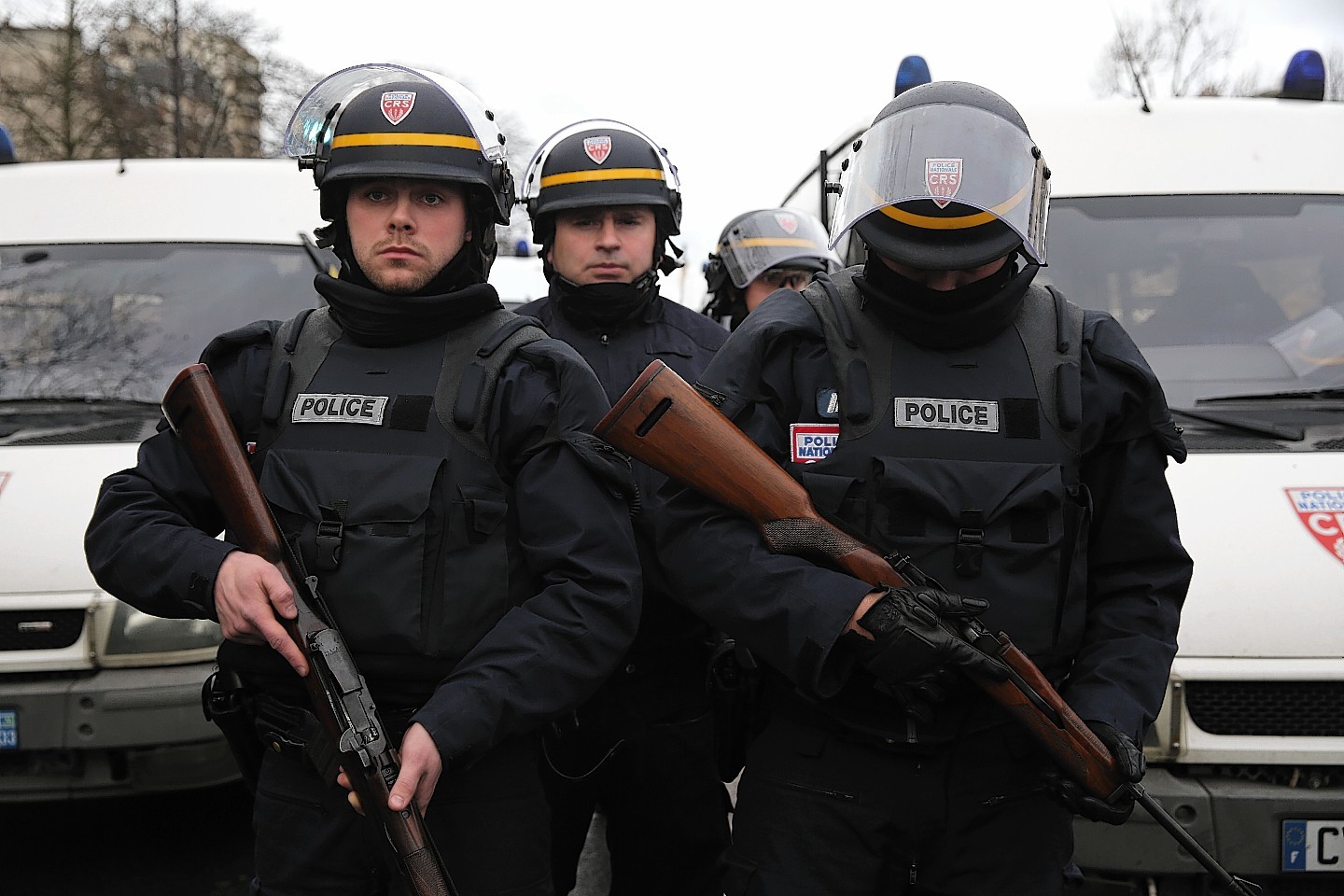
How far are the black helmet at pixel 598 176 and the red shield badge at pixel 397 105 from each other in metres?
1.16

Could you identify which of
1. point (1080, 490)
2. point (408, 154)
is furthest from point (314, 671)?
point (1080, 490)

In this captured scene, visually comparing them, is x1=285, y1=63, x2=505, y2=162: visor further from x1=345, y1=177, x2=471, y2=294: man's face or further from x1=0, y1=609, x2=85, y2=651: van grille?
x1=0, y1=609, x2=85, y2=651: van grille

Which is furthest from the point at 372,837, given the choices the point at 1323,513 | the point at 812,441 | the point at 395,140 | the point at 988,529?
the point at 1323,513

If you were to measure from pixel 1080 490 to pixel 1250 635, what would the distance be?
1056 mm

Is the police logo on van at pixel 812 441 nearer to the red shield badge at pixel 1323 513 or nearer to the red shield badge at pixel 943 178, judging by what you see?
the red shield badge at pixel 943 178

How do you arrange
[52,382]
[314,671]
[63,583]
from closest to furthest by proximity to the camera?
[314,671] < [63,583] < [52,382]

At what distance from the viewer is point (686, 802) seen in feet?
10.4

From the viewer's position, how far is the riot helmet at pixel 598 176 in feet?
12.3

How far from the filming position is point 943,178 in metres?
2.31

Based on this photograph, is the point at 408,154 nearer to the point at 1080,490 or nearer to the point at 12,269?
the point at 1080,490

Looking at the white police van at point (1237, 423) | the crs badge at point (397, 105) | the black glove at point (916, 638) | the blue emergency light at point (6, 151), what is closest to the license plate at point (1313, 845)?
the white police van at point (1237, 423)

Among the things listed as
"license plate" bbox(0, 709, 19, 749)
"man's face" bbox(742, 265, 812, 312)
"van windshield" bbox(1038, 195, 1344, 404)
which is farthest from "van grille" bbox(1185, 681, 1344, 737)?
"license plate" bbox(0, 709, 19, 749)

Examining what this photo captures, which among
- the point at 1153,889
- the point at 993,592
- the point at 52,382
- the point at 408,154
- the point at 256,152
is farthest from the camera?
the point at 256,152

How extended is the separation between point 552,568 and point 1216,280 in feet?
9.48
